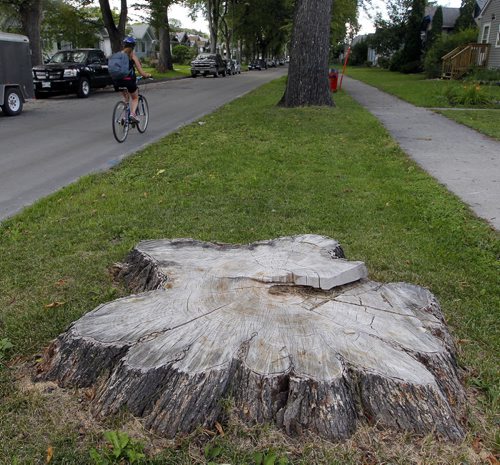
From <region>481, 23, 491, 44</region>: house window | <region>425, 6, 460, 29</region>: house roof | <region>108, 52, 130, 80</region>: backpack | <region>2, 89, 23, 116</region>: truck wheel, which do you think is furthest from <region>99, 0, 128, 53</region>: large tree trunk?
<region>425, 6, 460, 29</region>: house roof

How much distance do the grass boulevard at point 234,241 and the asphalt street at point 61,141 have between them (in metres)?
0.62

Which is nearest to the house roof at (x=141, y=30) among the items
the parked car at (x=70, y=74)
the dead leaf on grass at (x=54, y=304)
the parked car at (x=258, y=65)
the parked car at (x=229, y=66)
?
the parked car at (x=258, y=65)

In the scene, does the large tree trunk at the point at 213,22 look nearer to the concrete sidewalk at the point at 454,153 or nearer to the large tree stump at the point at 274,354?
the concrete sidewalk at the point at 454,153

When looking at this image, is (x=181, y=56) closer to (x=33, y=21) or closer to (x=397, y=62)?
(x=397, y=62)

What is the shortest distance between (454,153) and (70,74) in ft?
52.8

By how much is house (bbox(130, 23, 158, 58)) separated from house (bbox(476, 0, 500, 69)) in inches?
2200

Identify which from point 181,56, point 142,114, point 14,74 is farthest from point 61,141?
point 181,56

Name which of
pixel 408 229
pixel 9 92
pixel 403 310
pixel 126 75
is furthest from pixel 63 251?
pixel 9 92

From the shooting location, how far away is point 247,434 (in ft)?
7.74

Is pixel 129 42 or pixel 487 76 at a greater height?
pixel 129 42

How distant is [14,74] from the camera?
1479 centimetres

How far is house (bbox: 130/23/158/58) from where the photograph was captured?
7969 cm

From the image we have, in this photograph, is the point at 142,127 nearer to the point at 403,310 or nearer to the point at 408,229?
the point at 408,229

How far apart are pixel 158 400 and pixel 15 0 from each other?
24.1m
